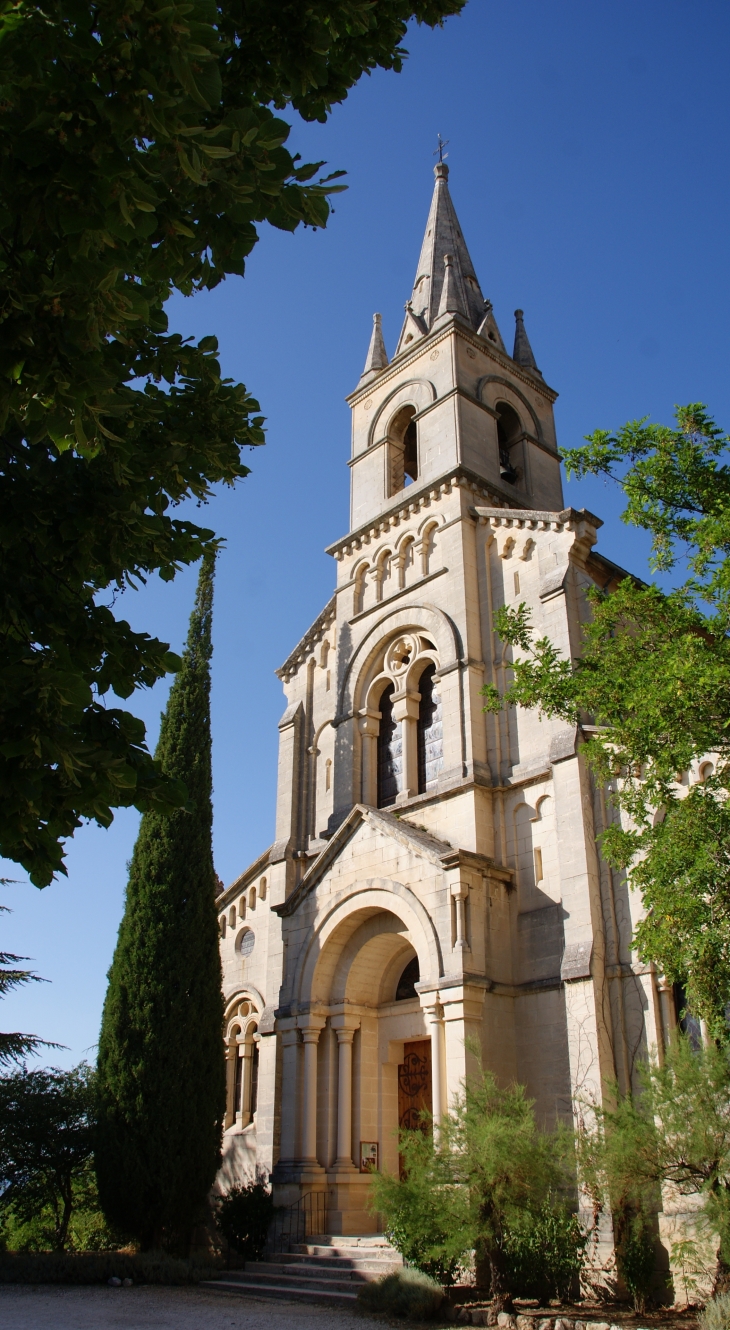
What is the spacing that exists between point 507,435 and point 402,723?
341 inches

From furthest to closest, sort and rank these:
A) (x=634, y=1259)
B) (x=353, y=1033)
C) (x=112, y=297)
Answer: (x=353, y=1033), (x=634, y=1259), (x=112, y=297)

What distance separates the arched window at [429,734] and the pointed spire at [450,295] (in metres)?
9.31

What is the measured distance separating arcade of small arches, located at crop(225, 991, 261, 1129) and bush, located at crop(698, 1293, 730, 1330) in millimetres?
12531

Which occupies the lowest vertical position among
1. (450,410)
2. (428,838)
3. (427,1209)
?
(427,1209)

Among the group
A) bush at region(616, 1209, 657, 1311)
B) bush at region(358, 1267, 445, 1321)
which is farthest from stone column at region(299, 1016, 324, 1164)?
bush at region(616, 1209, 657, 1311)

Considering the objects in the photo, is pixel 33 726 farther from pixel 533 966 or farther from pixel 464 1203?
pixel 533 966

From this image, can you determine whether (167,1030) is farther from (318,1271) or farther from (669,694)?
(669,694)

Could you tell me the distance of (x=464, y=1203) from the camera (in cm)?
1138

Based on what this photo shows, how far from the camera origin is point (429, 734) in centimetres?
2003

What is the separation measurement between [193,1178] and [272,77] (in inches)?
670

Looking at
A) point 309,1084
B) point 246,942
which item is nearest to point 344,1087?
point 309,1084

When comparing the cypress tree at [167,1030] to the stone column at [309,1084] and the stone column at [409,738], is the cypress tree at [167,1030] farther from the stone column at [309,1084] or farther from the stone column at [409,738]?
the stone column at [409,738]

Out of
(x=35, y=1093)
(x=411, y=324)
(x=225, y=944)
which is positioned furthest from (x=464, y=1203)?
(x=411, y=324)

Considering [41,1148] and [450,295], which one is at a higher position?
[450,295]
